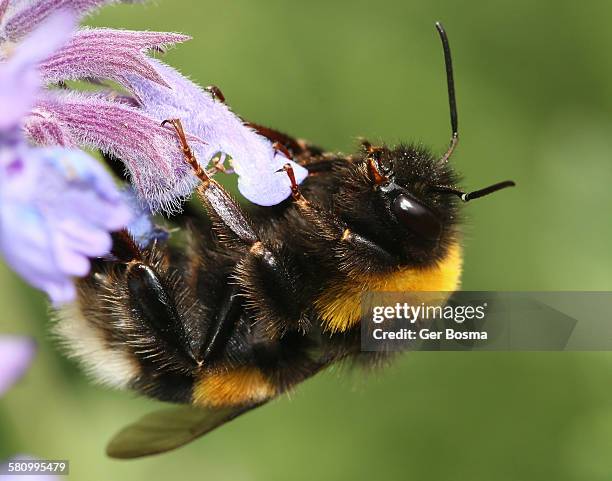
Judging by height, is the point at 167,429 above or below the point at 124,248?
below

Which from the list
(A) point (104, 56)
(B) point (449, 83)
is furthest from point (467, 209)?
(A) point (104, 56)

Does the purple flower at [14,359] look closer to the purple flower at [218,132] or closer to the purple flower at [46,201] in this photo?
the purple flower at [46,201]

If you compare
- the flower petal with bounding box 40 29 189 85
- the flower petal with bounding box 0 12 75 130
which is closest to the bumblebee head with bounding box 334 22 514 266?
the flower petal with bounding box 40 29 189 85

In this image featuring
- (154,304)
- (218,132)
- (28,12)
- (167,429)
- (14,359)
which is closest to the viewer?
(14,359)

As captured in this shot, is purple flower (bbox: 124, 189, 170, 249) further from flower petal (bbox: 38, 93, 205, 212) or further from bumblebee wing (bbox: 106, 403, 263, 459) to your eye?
bumblebee wing (bbox: 106, 403, 263, 459)

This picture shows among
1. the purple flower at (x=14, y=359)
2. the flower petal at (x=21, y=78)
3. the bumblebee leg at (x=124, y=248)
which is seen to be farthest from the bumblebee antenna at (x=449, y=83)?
the purple flower at (x=14, y=359)

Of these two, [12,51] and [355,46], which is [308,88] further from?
[12,51]

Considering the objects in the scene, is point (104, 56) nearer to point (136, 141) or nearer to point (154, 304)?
point (136, 141)
